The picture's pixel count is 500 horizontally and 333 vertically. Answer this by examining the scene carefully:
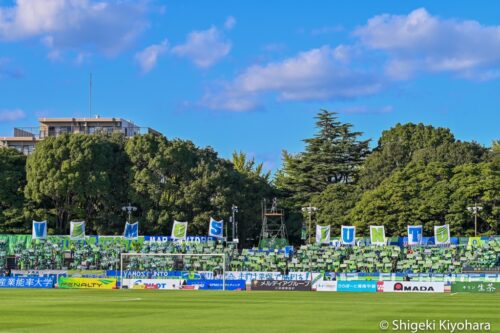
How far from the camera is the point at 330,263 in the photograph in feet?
273

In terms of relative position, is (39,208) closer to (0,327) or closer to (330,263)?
(330,263)

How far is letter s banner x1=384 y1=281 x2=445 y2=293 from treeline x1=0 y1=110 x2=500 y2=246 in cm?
3536

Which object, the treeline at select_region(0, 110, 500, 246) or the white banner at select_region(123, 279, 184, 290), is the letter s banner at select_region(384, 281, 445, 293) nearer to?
the white banner at select_region(123, 279, 184, 290)

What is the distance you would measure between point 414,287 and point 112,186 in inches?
1960

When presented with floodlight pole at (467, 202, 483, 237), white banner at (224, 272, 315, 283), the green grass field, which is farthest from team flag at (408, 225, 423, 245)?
the green grass field

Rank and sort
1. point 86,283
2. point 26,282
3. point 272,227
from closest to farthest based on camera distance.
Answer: point 86,283 < point 26,282 < point 272,227

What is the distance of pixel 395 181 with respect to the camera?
336 ft

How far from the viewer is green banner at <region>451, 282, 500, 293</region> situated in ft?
201

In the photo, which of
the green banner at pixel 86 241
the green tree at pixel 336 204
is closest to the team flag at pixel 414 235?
the green tree at pixel 336 204

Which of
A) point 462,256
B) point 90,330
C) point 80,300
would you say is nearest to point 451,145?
point 462,256

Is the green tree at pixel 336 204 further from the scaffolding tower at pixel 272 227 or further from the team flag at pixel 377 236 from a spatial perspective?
the team flag at pixel 377 236

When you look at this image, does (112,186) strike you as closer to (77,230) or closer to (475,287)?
(77,230)

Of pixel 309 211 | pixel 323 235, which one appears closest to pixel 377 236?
pixel 323 235

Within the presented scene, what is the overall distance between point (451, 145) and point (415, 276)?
43.5m
